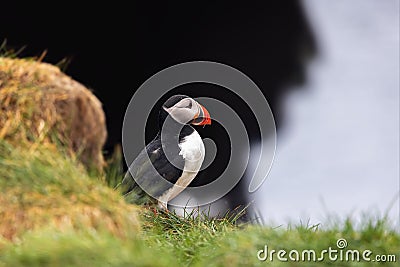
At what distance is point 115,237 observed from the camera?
15.7 ft

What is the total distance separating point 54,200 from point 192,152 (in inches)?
100

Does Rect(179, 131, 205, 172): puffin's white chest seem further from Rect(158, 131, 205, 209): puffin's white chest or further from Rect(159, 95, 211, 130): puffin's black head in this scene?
Rect(159, 95, 211, 130): puffin's black head

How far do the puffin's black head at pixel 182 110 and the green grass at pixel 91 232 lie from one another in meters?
1.94

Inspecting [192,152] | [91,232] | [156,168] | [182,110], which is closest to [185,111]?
[182,110]

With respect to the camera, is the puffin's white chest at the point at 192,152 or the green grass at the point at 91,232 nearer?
the green grass at the point at 91,232

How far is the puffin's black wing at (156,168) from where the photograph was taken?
6957 mm

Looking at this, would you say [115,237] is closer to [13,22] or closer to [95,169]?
[95,169]

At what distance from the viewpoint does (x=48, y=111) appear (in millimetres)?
5395

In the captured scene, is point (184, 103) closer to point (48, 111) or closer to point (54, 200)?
point (48, 111)

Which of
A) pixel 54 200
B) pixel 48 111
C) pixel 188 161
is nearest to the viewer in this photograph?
pixel 54 200

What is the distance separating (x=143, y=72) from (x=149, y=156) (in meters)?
2.44

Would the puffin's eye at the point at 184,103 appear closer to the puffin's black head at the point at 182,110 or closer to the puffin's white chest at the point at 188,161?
the puffin's black head at the point at 182,110

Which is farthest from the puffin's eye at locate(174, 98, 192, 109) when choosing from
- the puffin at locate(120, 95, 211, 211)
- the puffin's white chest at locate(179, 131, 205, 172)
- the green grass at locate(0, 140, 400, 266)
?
the green grass at locate(0, 140, 400, 266)

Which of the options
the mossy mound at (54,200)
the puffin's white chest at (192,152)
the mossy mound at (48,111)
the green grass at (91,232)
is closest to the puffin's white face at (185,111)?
the puffin's white chest at (192,152)
